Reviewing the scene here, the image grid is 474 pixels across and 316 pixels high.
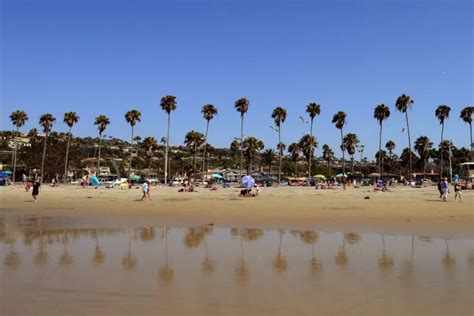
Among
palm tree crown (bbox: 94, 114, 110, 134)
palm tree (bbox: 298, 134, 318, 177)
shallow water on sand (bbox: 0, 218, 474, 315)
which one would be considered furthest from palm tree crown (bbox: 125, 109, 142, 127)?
shallow water on sand (bbox: 0, 218, 474, 315)

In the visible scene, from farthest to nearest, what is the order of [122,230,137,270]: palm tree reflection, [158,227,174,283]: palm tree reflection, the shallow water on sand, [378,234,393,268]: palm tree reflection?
[378,234,393,268]: palm tree reflection, [122,230,137,270]: palm tree reflection, [158,227,174,283]: palm tree reflection, the shallow water on sand

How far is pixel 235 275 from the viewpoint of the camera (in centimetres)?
745

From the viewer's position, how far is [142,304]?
5.77 meters

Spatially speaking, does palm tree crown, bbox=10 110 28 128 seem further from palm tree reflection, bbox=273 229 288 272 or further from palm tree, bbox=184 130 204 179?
palm tree reflection, bbox=273 229 288 272

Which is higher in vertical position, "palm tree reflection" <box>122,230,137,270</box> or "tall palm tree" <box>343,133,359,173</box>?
"tall palm tree" <box>343,133,359,173</box>

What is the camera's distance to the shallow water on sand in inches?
224

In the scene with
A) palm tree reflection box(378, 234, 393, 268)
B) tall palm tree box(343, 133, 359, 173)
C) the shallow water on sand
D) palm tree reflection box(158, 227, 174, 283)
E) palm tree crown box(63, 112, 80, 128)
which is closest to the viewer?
the shallow water on sand

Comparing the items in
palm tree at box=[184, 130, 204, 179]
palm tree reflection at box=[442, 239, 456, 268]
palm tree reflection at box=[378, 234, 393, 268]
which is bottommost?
palm tree reflection at box=[378, 234, 393, 268]

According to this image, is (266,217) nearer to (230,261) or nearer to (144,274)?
(230,261)

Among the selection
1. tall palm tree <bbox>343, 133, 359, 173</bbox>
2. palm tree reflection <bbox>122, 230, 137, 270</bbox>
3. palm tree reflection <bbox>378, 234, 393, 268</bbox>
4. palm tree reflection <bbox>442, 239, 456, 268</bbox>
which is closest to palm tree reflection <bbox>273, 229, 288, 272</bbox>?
palm tree reflection <bbox>378, 234, 393, 268</bbox>

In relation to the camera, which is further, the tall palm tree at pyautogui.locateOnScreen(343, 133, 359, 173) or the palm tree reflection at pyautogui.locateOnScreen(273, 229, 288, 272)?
the tall palm tree at pyautogui.locateOnScreen(343, 133, 359, 173)

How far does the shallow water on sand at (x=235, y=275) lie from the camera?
224 inches

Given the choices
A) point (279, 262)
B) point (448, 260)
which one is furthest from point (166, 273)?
point (448, 260)

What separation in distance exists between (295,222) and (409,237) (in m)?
4.90
